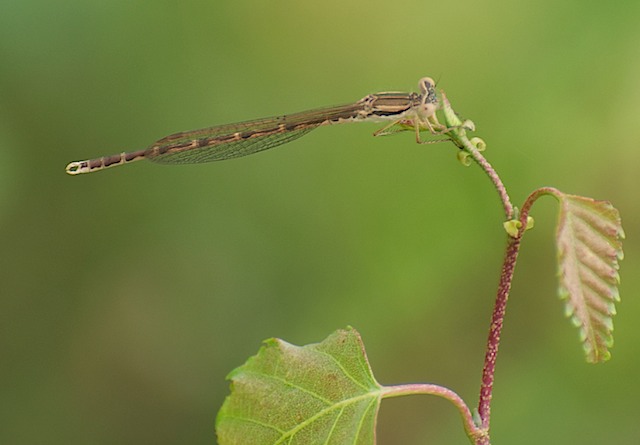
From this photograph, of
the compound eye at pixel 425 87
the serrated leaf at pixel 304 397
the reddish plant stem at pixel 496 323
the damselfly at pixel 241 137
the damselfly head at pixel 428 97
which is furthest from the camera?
the damselfly at pixel 241 137

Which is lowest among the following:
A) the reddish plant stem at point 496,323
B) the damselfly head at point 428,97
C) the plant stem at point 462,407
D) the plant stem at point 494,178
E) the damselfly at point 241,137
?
the plant stem at point 462,407

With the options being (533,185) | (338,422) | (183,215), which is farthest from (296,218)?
(338,422)

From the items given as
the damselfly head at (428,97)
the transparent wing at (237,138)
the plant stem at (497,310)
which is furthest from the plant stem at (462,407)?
the transparent wing at (237,138)

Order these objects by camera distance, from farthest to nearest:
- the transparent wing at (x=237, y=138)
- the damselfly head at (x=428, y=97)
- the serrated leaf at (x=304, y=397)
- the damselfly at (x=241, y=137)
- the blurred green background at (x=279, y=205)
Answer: the blurred green background at (x=279, y=205)
the transparent wing at (x=237, y=138)
the damselfly at (x=241, y=137)
the damselfly head at (x=428, y=97)
the serrated leaf at (x=304, y=397)

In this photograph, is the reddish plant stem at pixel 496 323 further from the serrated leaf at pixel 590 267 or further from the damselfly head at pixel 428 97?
the damselfly head at pixel 428 97

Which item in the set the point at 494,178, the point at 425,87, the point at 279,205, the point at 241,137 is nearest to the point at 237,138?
the point at 241,137

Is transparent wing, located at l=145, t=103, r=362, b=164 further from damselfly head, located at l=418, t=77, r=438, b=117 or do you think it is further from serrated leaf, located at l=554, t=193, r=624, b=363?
serrated leaf, located at l=554, t=193, r=624, b=363

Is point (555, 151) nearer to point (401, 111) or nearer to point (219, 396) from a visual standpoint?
point (401, 111)

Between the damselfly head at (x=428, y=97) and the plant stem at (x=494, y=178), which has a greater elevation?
the damselfly head at (x=428, y=97)
